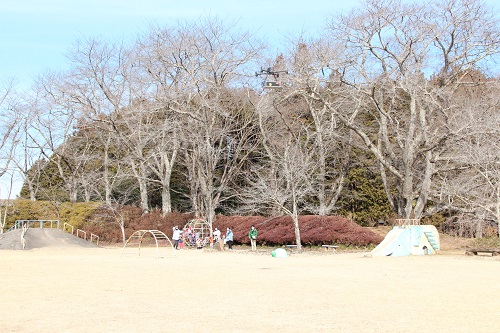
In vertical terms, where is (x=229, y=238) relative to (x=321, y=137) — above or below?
below

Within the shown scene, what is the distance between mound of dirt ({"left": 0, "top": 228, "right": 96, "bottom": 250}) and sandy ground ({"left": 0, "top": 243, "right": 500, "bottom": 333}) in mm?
13131

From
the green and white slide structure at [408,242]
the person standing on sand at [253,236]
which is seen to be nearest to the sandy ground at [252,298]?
the green and white slide structure at [408,242]

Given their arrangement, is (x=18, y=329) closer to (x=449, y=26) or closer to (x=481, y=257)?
(x=481, y=257)

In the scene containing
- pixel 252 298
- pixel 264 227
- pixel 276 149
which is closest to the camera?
pixel 252 298

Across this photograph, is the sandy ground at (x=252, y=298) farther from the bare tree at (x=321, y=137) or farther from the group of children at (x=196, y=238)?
the bare tree at (x=321, y=137)

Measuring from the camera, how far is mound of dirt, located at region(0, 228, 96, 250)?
104 ft

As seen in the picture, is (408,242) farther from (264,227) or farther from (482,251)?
(264,227)

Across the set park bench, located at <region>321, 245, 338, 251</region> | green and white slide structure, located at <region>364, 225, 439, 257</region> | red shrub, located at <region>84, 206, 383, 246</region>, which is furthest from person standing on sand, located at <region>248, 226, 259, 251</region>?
green and white slide structure, located at <region>364, 225, 439, 257</region>

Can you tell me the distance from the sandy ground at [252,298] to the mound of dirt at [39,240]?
43.1ft

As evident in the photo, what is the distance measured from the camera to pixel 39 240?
33094 millimetres

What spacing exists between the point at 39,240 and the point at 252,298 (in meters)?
24.0

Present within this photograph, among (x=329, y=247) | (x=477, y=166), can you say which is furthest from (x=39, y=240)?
(x=477, y=166)

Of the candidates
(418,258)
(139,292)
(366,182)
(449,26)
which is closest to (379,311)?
(139,292)

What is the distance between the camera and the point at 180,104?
36781 mm
